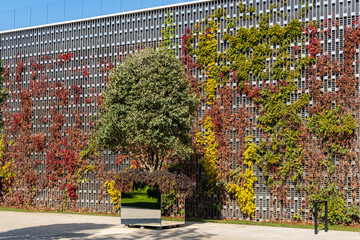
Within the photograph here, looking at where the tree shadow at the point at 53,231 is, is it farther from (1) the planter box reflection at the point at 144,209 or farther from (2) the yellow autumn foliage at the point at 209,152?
(2) the yellow autumn foliage at the point at 209,152

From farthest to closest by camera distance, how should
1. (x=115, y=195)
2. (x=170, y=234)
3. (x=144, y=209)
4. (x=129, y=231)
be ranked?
(x=115, y=195)
(x=144, y=209)
(x=129, y=231)
(x=170, y=234)

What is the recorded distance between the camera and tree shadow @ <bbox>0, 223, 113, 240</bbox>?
12.5 metres

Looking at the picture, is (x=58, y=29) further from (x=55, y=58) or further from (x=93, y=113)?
(x=93, y=113)

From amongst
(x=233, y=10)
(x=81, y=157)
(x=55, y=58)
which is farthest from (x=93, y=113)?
(x=233, y=10)

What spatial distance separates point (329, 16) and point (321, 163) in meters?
4.44

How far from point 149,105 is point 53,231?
428 cm

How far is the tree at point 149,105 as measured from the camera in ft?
48.1

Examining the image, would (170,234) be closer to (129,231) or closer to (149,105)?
(129,231)

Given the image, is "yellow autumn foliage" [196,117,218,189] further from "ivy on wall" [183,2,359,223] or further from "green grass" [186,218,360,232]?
"green grass" [186,218,360,232]

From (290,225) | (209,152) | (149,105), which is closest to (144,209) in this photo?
(149,105)

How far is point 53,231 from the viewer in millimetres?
13562

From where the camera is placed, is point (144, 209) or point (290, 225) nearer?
point (144, 209)

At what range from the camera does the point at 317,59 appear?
15.7m

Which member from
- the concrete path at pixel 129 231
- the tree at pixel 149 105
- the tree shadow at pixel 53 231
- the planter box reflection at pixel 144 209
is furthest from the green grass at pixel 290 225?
the tree shadow at pixel 53 231
